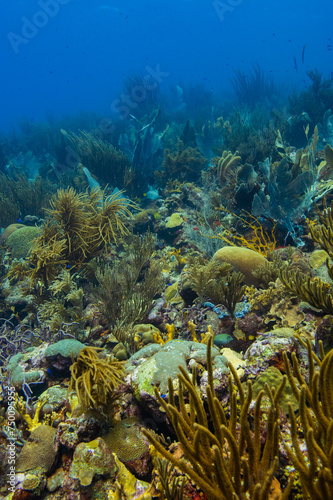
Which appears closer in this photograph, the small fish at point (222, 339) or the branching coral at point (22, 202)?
the small fish at point (222, 339)

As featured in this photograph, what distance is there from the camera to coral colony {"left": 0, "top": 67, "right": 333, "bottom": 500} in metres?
1.22

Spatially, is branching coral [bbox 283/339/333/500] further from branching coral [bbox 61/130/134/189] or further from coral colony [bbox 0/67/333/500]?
branching coral [bbox 61/130/134/189]

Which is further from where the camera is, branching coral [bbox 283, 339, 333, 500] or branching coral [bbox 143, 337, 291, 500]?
branching coral [bbox 143, 337, 291, 500]

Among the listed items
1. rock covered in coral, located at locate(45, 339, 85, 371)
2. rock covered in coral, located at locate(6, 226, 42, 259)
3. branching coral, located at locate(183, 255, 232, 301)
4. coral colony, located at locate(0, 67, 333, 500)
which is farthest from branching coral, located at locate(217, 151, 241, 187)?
rock covered in coral, located at locate(45, 339, 85, 371)

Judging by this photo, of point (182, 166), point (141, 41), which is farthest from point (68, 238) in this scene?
point (141, 41)

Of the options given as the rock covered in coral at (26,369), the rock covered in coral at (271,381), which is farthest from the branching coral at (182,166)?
the rock covered in coral at (271,381)

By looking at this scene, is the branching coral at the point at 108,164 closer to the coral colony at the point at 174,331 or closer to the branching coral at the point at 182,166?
the coral colony at the point at 174,331

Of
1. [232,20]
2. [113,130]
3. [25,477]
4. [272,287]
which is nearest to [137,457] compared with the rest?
[25,477]

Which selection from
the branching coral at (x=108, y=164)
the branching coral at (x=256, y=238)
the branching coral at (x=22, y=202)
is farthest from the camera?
the branching coral at (x=22, y=202)

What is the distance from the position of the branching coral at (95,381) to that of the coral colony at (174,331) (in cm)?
2

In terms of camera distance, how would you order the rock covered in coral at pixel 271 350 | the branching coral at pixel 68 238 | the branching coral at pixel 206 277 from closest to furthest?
the rock covered in coral at pixel 271 350 → the branching coral at pixel 206 277 → the branching coral at pixel 68 238

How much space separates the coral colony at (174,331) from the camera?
1216mm

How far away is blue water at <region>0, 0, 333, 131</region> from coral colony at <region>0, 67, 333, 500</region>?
96803 mm

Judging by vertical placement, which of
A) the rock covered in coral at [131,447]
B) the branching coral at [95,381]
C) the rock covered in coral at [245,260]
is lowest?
the rock covered in coral at [245,260]
